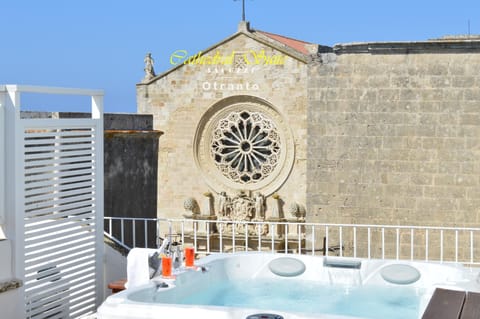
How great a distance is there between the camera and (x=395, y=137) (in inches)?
359

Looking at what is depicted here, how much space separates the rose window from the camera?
62.1 ft

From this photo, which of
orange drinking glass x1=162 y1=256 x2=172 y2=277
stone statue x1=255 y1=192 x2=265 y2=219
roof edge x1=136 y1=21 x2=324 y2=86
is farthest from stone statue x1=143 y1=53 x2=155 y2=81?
orange drinking glass x1=162 y1=256 x2=172 y2=277

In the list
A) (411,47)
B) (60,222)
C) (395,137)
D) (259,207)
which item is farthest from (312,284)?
(259,207)

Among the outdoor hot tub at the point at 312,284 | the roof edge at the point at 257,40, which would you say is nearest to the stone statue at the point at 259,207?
the roof edge at the point at 257,40

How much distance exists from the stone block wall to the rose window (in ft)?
30.9

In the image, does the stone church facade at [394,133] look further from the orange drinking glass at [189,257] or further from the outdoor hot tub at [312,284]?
the orange drinking glass at [189,257]

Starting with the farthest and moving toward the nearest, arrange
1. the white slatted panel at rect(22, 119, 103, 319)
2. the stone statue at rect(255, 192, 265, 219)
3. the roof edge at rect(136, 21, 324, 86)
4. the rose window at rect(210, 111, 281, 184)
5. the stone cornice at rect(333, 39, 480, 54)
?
1. the rose window at rect(210, 111, 281, 184)
2. the stone statue at rect(255, 192, 265, 219)
3. the roof edge at rect(136, 21, 324, 86)
4. the stone cornice at rect(333, 39, 480, 54)
5. the white slatted panel at rect(22, 119, 103, 319)

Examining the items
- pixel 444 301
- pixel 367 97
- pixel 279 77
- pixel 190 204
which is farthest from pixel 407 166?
pixel 190 204

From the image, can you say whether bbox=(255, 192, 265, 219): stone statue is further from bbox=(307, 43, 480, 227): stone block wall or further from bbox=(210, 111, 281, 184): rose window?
bbox=(307, 43, 480, 227): stone block wall

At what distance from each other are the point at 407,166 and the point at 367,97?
0.91m

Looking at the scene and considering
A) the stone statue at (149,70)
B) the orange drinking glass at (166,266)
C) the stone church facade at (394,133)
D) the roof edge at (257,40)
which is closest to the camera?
the orange drinking glass at (166,266)

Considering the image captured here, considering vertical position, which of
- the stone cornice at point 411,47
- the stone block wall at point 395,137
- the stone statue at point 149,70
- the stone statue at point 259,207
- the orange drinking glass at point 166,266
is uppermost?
the stone statue at point 149,70

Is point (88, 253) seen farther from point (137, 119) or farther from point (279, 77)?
point (279, 77)

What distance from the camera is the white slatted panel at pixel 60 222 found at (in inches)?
220
